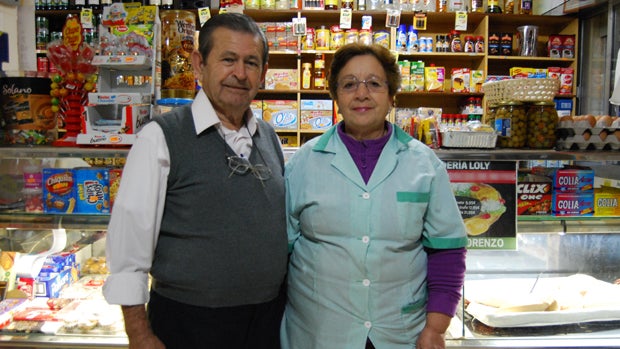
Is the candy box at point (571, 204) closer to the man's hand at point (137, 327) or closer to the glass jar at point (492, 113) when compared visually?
the glass jar at point (492, 113)

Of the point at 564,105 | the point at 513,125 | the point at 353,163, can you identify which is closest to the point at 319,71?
the point at 564,105

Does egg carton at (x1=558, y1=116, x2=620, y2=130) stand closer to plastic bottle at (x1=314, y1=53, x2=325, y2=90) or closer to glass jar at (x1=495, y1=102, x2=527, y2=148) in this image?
glass jar at (x1=495, y1=102, x2=527, y2=148)

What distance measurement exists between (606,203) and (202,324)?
1601 mm

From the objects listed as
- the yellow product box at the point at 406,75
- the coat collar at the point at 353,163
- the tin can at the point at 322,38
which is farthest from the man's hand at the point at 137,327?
the yellow product box at the point at 406,75

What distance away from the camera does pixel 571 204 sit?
→ 1934 millimetres

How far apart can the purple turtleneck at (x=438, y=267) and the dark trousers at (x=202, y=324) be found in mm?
518

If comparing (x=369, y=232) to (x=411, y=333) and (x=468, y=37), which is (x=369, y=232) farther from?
(x=468, y=37)

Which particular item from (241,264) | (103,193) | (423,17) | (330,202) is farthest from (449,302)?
(423,17)

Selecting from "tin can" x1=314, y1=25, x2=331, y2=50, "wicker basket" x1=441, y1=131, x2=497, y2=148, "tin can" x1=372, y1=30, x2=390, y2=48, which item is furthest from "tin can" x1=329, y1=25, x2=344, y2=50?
"wicker basket" x1=441, y1=131, x2=497, y2=148

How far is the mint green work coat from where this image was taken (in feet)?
4.80

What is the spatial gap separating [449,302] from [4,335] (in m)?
1.68

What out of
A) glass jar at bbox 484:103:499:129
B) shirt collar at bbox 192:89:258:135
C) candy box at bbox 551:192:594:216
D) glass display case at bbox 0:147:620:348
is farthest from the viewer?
glass jar at bbox 484:103:499:129

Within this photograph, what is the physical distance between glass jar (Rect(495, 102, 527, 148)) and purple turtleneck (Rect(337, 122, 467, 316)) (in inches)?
29.9

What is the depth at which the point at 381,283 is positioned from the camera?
1.47 m
